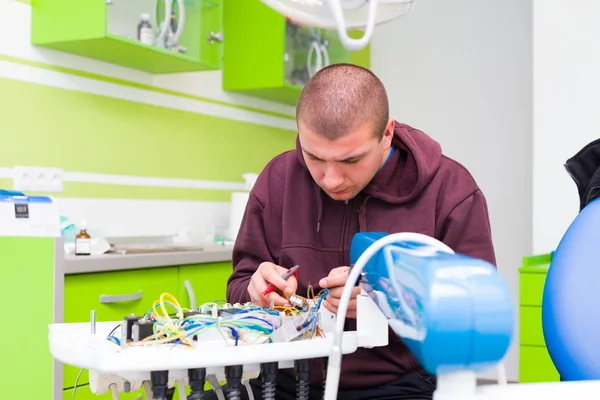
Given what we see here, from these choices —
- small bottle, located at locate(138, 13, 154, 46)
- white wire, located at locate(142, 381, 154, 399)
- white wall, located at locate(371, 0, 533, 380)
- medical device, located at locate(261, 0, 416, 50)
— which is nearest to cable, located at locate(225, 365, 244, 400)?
white wire, located at locate(142, 381, 154, 399)

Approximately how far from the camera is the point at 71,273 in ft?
6.98

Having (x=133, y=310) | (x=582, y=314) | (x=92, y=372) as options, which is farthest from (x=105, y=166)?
(x=582, y=314)

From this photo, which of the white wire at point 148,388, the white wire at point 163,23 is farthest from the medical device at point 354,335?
the white wire at point 163,23

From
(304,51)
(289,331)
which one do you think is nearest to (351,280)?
(289,331)

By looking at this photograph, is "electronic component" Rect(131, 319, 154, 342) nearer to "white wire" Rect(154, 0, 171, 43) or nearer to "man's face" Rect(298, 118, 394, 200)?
"man's face" Rect(298, 118, 394, 200)

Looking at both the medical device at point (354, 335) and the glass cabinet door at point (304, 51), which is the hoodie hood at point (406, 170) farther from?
the glass cabinet door at point (304, 51)

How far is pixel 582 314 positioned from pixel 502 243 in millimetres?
2895

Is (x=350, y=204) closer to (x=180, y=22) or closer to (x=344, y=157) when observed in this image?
(x=344, y=157)

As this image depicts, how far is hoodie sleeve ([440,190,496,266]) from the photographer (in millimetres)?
1531

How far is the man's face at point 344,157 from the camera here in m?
1.33

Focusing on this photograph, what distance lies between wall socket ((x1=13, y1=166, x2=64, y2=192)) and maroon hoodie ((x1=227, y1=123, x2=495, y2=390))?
3.86 feet

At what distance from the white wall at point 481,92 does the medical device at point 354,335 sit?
283 cm

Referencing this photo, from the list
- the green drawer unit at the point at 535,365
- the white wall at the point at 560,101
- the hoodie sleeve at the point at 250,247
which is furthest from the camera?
the white wall at the point at 560,101

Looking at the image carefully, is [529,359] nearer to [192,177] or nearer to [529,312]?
[529,312]
